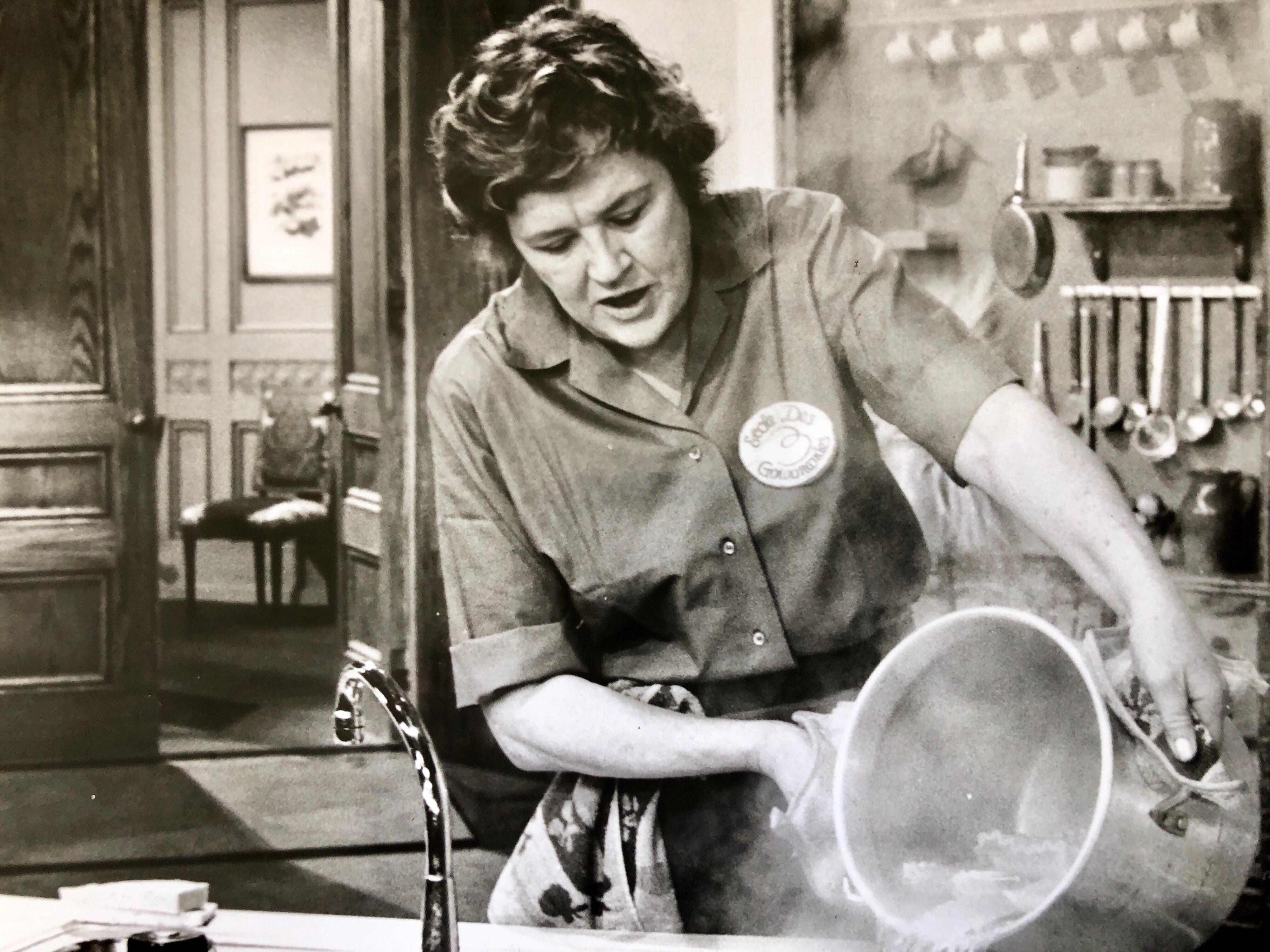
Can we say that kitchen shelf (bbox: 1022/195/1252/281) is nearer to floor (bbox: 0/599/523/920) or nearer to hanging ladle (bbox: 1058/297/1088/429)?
hanging ladle (bbox: 1058/297/1088/429)

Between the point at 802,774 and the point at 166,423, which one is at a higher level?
the point at 166,423

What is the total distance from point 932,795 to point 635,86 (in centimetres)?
99

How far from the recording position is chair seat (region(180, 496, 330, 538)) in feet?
6.25

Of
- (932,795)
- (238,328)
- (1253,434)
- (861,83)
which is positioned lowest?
(932,795)

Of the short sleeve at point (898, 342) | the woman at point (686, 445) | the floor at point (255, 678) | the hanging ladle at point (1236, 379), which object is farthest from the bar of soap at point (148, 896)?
the hanging ladle at point (1236, 379)

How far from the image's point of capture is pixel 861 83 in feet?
5.61

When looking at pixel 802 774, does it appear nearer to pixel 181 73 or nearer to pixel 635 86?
→ pixel 635 86

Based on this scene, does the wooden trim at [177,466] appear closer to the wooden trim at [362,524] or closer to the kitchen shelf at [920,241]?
the wooden trim at [362,524]

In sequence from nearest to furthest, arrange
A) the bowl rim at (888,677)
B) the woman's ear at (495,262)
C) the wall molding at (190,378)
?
1. the bowl rim at (888,677)
2. the woman's ear at (495,262)
3. the wall molding at (190,378)

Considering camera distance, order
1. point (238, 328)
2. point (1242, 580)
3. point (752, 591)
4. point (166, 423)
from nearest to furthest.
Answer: point (1242, 580) → point (752, 591) → point (238, 328) → point (166, 423)

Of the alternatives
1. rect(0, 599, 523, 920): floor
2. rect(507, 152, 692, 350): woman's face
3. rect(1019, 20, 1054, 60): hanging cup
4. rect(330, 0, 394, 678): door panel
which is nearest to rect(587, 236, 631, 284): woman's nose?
rect(507, 152, 692, 350): woman's face

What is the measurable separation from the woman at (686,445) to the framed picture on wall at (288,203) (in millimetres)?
298

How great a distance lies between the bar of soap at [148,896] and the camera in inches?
75.7

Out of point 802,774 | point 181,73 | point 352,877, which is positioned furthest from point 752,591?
point 181,73
